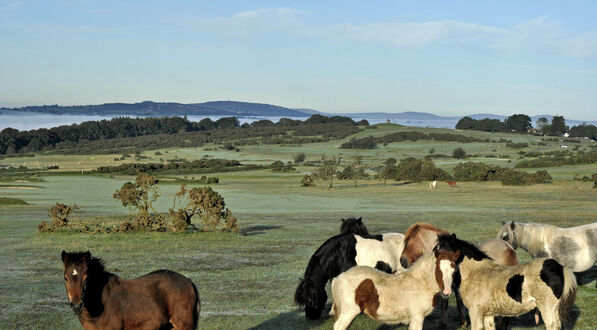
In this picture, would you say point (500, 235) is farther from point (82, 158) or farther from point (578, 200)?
point (82, 158)

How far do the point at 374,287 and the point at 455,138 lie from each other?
157m

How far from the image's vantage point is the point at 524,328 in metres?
13.2

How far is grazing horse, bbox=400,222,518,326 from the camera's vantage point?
13.8 m

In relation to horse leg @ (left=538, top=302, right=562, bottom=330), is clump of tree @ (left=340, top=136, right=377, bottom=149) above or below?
above

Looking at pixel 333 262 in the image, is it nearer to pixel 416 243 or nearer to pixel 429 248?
pixel 416 243

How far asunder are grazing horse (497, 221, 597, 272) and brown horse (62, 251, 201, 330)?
9.97 meters

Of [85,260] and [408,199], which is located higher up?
[85,260]

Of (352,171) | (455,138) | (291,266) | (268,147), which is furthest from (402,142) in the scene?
(291,266)

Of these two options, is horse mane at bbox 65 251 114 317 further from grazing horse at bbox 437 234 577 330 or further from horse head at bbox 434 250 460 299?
grazing horse at bbox 437 234 577 330

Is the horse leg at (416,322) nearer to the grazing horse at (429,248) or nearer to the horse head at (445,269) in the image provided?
the horse head at (445,269)

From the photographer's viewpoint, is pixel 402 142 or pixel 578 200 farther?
pixel 402 142

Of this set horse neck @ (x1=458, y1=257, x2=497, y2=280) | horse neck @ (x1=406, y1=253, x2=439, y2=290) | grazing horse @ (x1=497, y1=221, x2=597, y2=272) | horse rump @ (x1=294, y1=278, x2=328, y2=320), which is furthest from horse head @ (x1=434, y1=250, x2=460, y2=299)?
grazing horse @ (x1=497, y1=221, x2=597, y2=272)

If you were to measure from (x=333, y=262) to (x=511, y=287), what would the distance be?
14.0ft

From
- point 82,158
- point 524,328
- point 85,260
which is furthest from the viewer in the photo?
point 82,158
